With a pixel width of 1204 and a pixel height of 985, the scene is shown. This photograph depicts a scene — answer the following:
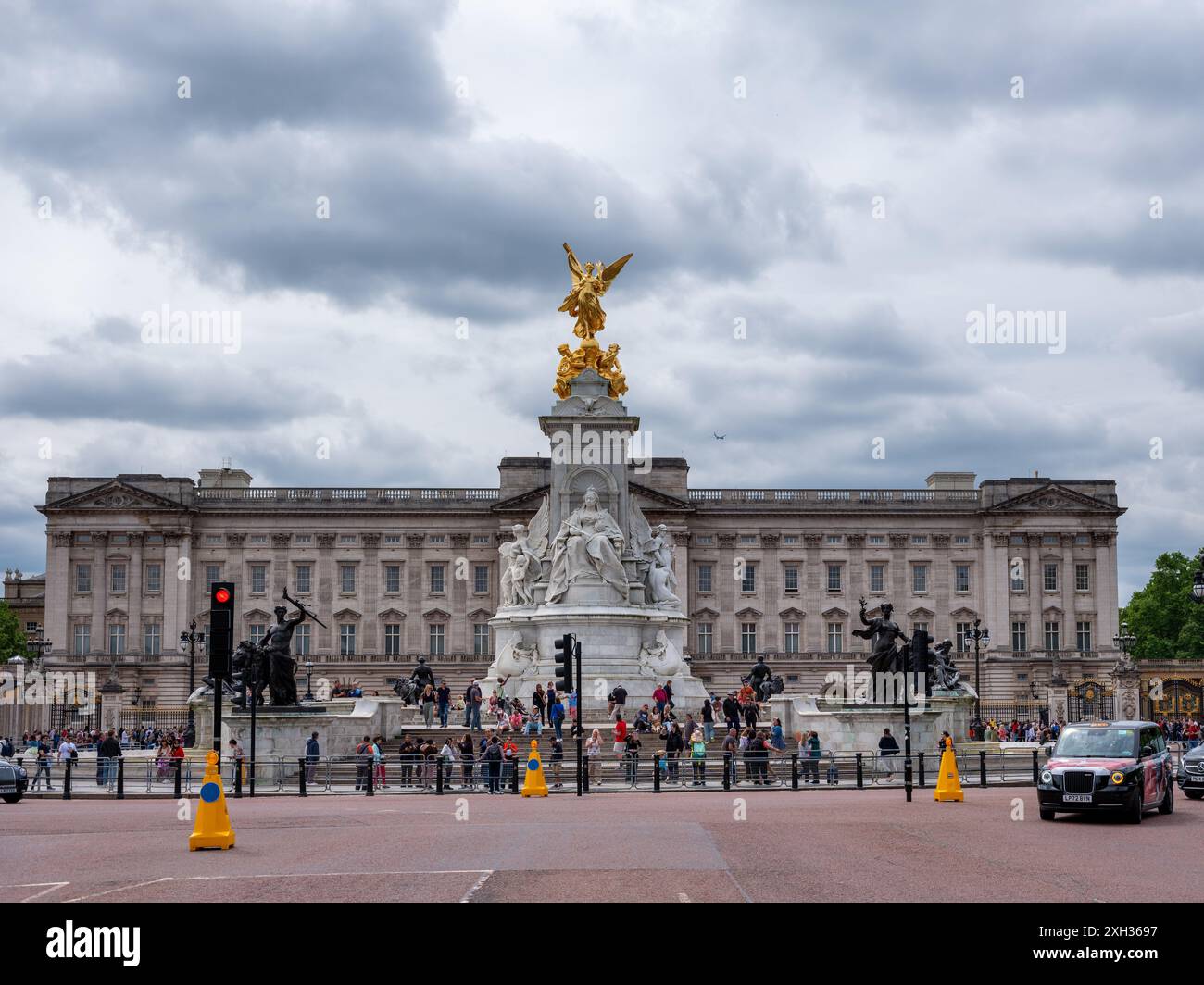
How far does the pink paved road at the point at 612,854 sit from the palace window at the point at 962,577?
7942 cm

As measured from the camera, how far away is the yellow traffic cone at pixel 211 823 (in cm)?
1920

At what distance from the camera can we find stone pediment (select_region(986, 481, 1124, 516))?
10488 centimetres

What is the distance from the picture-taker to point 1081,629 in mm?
105438

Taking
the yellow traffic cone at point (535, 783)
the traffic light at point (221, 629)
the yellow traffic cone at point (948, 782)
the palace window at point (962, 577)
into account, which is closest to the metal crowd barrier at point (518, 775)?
the yellow traffic cone at point (535, 783)

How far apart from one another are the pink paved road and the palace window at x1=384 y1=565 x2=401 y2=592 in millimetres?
77072

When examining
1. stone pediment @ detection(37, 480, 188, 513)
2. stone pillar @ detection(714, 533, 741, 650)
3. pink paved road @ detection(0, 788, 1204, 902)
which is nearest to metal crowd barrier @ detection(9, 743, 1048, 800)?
pink paved road @ detection(0, 788, 1204, 902)

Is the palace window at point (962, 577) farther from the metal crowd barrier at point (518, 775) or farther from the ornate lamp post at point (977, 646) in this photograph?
the metal crowd barrier at point (518, 775)

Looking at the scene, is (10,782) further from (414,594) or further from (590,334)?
(414,594)

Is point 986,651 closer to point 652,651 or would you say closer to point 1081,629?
point 1081,629

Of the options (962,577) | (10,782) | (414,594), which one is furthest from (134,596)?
(10,782)

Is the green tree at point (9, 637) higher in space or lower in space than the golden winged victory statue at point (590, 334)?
lower

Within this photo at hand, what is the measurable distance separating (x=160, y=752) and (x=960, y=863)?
103ft

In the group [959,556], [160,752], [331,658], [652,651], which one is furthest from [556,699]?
[959,556]

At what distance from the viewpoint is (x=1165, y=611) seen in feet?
384
